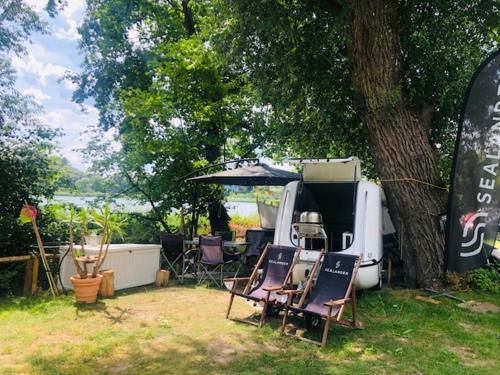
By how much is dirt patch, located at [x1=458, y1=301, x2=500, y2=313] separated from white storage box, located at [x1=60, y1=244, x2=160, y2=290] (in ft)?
16.3

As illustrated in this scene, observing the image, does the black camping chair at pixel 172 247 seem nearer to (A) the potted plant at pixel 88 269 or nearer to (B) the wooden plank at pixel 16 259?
(A) the potted plant at pixel 88 269

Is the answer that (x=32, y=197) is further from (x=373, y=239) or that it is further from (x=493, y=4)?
(x=493, y=4)

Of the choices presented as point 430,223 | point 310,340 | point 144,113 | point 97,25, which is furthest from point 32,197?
point 97,25

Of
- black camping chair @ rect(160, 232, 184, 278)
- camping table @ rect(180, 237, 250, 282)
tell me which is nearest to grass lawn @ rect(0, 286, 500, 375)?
camping table @ rect(180, 237, 250, 282)

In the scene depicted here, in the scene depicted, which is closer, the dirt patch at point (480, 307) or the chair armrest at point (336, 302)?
the chair armrest at point (336, 302)

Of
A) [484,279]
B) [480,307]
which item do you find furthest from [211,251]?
[484,279]

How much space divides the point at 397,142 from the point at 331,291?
3.12m

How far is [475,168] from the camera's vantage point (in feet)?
19.2

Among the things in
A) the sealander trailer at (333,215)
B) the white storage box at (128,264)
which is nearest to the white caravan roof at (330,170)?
the sealander trailer at (333,215)

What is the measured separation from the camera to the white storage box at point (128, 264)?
251 inches

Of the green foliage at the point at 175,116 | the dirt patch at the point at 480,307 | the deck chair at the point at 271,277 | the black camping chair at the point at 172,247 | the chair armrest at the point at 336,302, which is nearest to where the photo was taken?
the chair armrest at the point at 336,302

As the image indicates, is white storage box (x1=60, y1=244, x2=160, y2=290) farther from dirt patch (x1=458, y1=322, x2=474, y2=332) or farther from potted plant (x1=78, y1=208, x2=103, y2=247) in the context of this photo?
dirt patch (x1=458, y1=322, x2=474, y2=332)

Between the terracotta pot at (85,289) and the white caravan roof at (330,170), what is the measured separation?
3378 millimetres

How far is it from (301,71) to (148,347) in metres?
5.79
